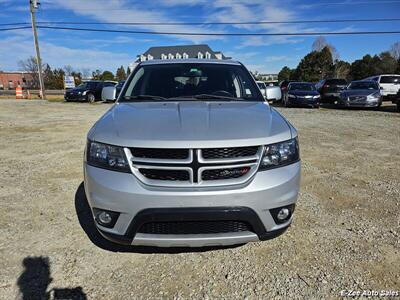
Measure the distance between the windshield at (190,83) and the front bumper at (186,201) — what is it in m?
1.41

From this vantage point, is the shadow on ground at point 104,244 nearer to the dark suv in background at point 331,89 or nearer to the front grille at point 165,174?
the front grille at point 165,174

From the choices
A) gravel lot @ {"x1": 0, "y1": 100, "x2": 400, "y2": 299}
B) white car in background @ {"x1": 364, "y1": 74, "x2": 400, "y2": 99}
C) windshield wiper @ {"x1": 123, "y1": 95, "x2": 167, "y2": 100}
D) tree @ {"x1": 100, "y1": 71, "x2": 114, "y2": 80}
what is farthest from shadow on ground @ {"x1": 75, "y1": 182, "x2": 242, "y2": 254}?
tree @ {"x1": 100, "y1": 71, "x2": 114, "y2": 80}

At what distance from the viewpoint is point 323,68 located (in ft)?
182

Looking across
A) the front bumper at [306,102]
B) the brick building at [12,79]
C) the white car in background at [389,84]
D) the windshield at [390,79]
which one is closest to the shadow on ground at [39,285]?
the front bumper at [306,102]

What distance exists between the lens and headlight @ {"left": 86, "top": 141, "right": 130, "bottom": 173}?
242cm

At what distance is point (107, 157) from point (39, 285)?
3.56ft

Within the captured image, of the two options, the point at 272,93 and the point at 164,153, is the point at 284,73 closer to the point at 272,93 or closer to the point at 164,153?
the point at 272,93

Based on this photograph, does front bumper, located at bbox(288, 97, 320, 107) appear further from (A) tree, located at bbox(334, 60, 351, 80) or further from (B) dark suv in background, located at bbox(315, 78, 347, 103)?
(A) tree, located at bbox(334, 60, 351, 80)

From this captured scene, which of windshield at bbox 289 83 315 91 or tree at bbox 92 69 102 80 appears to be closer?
windshield at bbox 289 83 315 91

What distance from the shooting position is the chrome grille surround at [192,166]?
7.62ft

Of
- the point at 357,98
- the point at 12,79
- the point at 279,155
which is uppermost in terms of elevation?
the point at 12,79

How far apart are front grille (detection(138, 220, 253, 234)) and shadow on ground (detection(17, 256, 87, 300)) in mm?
670

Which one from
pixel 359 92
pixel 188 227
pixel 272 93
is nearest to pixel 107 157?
pixel 188 227

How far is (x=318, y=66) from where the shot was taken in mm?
55562
